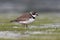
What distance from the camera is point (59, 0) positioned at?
4284cm

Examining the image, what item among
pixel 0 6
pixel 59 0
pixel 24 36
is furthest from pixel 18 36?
pixel 59 0

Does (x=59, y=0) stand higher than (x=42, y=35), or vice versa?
Answer: (x=59, y=0)

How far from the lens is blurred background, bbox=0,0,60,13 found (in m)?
38.4

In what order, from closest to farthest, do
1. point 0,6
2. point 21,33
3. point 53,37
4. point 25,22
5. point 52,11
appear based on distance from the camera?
point 53,37, point 21,33, point 25,22, point 52,11, point 0,6

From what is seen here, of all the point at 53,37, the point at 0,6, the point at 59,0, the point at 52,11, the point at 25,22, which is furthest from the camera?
the point at 59,0

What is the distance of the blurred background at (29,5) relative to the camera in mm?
38375

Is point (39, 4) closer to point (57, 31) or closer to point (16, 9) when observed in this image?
point (16, 9)

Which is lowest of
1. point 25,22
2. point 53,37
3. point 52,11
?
point 53,37

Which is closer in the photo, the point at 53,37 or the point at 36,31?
the point at 53,37

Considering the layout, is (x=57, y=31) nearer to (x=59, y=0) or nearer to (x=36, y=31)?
(x=36, y=31)

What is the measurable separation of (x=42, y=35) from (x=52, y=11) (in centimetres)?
1918

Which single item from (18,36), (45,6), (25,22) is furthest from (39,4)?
(18,36)

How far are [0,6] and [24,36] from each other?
22.6m

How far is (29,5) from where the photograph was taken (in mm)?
41406
